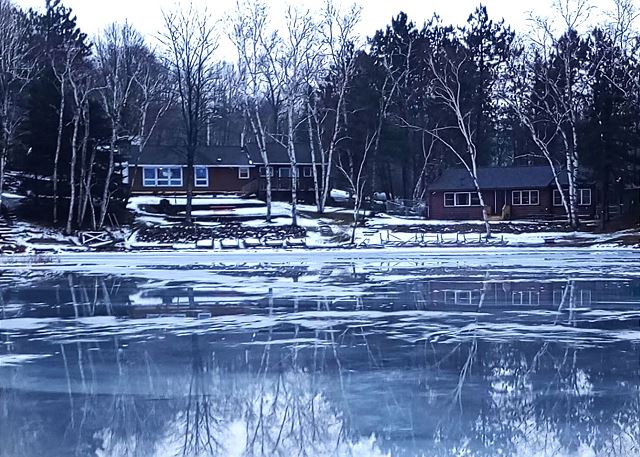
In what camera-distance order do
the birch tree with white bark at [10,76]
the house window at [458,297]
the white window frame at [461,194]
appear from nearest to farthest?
the house window at [458,297] < the birch tree with white bark at [10,76] < the white window frame at [461,194]

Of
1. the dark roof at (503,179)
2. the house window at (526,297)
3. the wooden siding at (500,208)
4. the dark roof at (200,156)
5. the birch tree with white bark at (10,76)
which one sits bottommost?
the house window at (526,297)

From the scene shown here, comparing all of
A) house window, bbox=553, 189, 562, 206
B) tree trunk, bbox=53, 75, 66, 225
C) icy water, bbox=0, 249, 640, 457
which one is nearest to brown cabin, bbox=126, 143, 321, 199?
tree trunk, bbox=53, 75, 66, 225

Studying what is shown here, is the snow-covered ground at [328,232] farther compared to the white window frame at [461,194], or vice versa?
the white window frame at [461,194]

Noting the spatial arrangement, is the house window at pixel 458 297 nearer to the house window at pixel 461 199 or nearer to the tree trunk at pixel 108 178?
the tree trunk at pixel 108 178

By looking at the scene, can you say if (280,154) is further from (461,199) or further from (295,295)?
(295,295)

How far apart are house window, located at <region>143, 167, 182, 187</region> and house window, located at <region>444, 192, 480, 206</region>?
23.4m

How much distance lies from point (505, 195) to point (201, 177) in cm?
2646

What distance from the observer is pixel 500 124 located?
7794 cm

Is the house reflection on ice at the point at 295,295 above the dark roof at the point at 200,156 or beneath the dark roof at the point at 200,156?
beneath

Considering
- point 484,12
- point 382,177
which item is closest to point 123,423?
point 382,177

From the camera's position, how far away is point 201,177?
231 ft

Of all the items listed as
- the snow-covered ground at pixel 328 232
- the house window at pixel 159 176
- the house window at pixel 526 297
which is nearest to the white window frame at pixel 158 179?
the house window at pixel 159 176

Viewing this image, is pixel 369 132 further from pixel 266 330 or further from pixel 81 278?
pixel 266 330

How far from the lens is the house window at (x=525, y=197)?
62.8m
